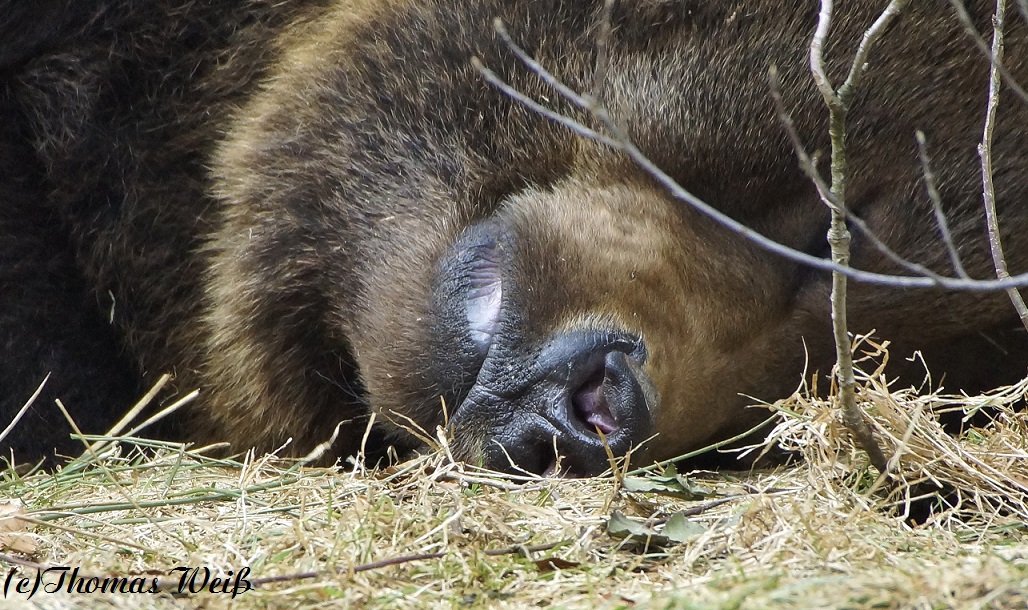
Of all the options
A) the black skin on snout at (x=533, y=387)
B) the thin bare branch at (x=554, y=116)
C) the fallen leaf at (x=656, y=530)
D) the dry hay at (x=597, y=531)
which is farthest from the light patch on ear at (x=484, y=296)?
the fallen leaf at (x=656, y=530)

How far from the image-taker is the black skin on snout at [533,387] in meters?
2.54

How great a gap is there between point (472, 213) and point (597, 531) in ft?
2.86

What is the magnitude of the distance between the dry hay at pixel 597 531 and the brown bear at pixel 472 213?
187 mm

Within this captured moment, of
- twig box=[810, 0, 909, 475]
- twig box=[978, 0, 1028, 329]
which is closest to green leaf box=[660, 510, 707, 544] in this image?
twig box=[810, 0, 909, 475]

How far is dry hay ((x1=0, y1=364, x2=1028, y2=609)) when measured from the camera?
78.8 inches

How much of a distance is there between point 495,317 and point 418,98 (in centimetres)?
73

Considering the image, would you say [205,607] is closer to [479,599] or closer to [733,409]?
[479,599]

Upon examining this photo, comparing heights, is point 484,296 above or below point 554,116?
below

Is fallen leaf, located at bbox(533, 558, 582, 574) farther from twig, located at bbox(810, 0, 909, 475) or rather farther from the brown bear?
twig, located at bbox(810, 0, 909, 475)

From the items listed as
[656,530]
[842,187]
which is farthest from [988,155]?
[656,530]

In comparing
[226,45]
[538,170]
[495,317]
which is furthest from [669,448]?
[226,45]

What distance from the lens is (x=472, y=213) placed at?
9.36 feet

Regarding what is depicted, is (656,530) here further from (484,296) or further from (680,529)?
(484,296)

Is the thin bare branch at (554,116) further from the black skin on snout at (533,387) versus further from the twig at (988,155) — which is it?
the twig at (988,155)
